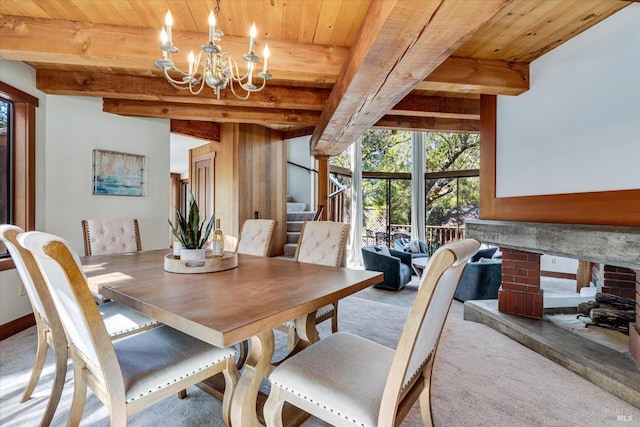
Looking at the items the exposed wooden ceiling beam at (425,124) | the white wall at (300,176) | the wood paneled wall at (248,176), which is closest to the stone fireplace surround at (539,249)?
the exposed wooden ceiling beam at (425,124)

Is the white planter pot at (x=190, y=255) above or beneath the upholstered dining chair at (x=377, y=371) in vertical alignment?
above

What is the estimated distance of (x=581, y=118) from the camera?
210 cm

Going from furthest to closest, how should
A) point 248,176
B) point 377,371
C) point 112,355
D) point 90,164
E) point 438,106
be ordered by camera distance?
point 248,176 → point 438,106 → point 90,164 → point 377,371 → point 112,355

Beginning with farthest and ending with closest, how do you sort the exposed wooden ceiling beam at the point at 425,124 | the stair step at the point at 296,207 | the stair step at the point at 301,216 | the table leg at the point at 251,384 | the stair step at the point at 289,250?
the stair step at the point at 296,207 < the stair step at the point at 301,216 < the stair step at the point at 289,250 < the exposed wooden ceiling beam at the point at 425,124 < the table leg at the point at 251,384

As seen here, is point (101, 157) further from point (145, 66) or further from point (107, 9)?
point (107, 9)

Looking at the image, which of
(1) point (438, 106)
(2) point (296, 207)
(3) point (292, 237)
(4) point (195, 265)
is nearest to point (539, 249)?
(1) point (438, 106)

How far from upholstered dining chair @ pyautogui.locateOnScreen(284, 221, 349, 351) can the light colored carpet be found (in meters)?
0.73

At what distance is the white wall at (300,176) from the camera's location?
7.27 meters

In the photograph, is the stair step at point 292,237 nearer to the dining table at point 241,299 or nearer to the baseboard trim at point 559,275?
the dining table at point 241,299

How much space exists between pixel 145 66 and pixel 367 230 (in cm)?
695

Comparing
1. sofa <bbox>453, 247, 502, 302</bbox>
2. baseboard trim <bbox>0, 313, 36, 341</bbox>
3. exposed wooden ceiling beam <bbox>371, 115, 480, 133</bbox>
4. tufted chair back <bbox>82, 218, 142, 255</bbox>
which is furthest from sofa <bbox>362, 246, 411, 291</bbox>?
baseboard trim <bbox>0, 313, 36, 341</bbox>

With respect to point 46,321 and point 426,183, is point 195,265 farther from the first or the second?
point 426,183

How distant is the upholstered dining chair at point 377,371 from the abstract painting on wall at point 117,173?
11.1 ft

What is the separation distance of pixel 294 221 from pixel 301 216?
19 centimetres
